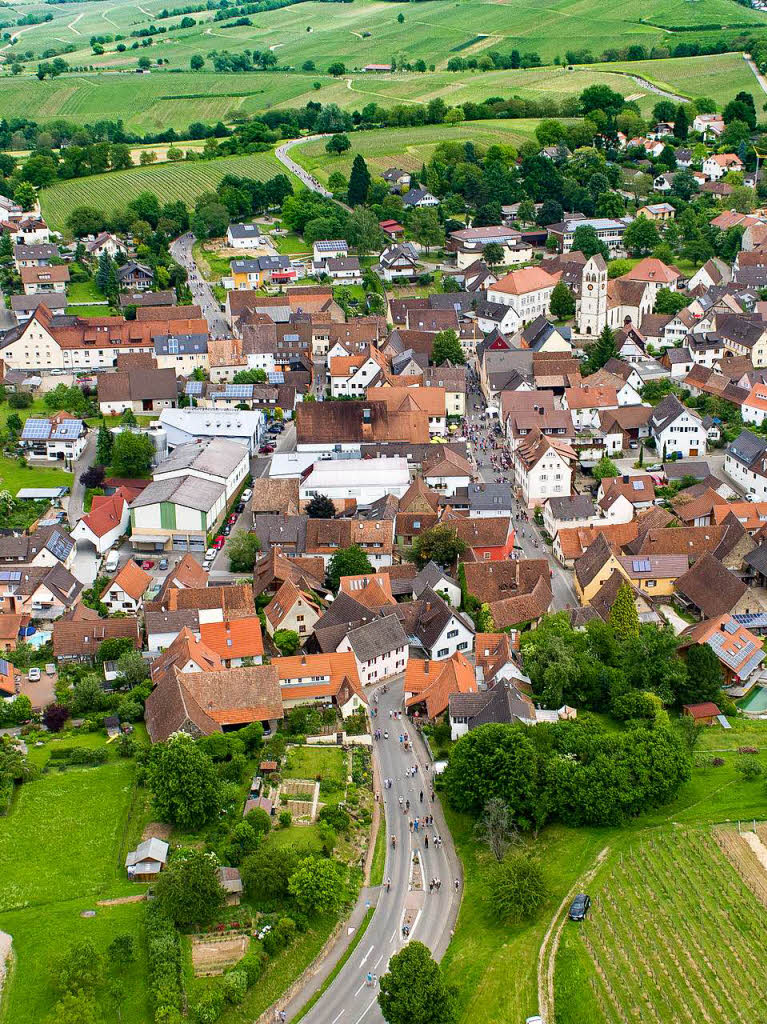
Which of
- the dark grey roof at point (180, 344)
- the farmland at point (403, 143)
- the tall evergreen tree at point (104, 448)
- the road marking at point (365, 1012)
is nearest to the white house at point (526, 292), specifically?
the dark grey roof at point (180, 344)

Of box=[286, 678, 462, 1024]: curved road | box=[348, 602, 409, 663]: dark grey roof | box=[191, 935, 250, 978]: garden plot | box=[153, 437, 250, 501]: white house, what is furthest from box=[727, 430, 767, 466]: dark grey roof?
box=[191, 935, 250, 978]: garden plot

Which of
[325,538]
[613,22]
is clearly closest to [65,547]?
[325,538]

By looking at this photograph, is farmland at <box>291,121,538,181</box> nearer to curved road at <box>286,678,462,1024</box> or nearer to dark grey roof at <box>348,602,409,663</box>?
dark grey roof at <box>348,602,409,663</box>

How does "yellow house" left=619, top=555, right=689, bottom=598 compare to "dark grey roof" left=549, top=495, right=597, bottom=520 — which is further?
"dark grey roof" left=549, top=495, right=597, bottom=520

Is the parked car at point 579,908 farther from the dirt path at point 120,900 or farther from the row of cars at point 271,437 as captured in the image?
the row of cars at point 271,437

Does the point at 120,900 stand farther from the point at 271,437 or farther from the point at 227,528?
the point at 271,437

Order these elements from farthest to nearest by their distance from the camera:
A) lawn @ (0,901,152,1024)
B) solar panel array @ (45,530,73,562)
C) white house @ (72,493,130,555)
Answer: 1. white house @ (72,493,130,555)
2. solar panel array @ (45,530,73,562)
3. lawn @ (0,901,152,1024)

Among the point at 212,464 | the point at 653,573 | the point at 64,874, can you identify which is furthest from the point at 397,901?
the point at 212,464
